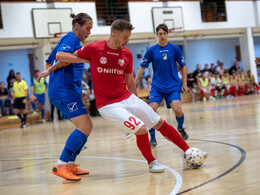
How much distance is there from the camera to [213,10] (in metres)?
21.3

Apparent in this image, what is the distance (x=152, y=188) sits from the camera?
3613mm

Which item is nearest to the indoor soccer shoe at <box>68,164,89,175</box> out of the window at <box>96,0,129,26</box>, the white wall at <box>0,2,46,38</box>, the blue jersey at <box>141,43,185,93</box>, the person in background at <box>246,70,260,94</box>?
the blue jersey at <box>141,43,185,93</box>

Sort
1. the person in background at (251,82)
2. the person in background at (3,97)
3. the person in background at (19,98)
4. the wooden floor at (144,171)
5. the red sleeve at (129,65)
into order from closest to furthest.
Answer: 1. the wooden floor at (144,171)
2. the red sleeve at (129,65)
3. the person in background at (19,98)
4. the person in background at (3,97)
5. the person in background at (251,82)

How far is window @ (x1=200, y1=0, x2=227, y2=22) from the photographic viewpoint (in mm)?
21013

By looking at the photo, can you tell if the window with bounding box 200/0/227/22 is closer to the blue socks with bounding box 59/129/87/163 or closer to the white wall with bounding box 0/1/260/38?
the white wall with bounding box 0/1/260/38

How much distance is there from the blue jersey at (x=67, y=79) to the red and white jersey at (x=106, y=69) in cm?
28

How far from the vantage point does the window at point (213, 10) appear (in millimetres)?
21013

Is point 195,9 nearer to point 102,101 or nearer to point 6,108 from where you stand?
point 6,108

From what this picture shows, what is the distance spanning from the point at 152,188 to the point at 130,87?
1.35 m

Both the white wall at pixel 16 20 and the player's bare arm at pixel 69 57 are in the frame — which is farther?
the white wall at pixel 16 20

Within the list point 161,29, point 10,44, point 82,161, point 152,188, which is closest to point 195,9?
point 10,44

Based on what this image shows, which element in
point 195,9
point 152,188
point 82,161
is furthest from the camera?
point 195,9

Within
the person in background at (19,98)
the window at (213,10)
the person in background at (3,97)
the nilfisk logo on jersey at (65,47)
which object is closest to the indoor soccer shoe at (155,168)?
the nilfisk logo on jersey at (65,47)

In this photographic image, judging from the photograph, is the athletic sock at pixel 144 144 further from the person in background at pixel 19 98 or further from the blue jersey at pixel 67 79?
the person in background at pixel 19 98
